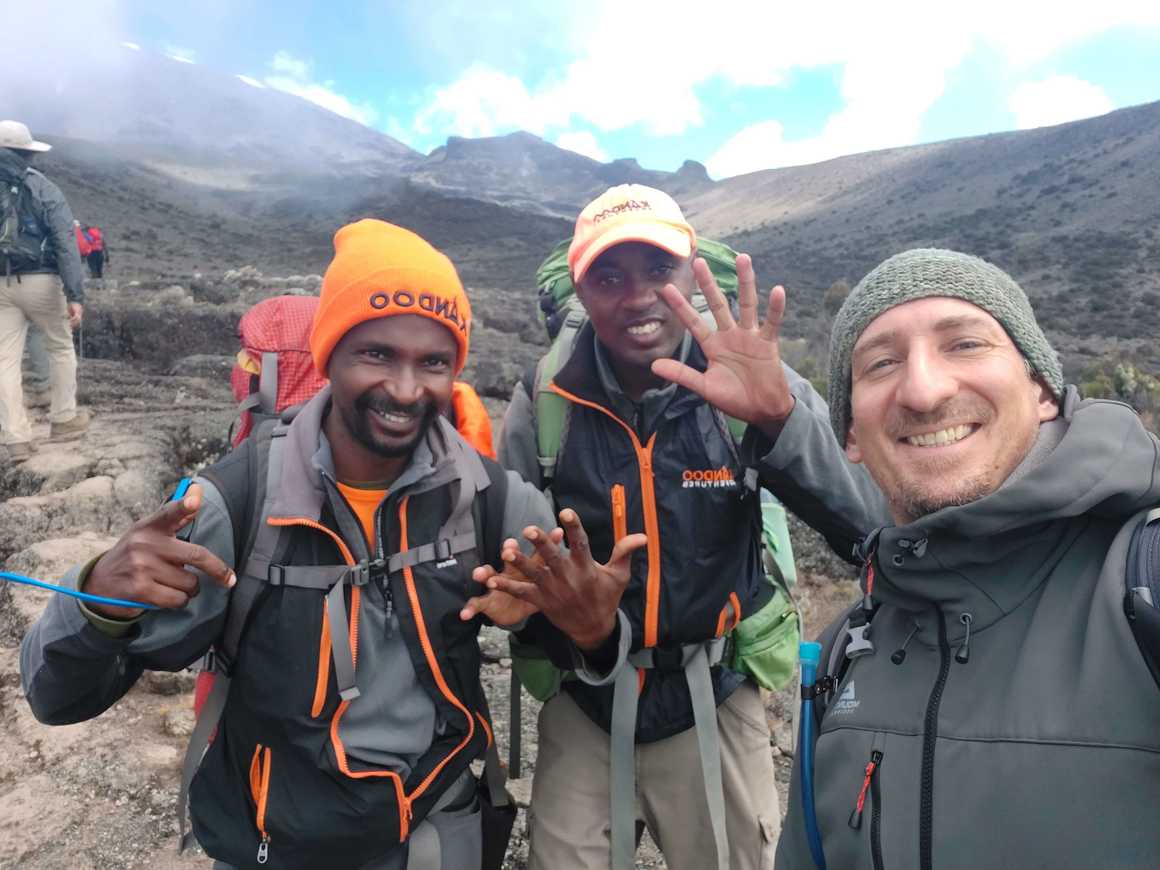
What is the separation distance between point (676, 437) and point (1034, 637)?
115 cm

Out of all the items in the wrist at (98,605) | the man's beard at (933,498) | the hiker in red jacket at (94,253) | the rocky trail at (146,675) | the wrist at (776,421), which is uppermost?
the hiker in red jacket at (94,253)

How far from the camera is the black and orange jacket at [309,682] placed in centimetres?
167

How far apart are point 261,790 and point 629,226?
1.77 metres

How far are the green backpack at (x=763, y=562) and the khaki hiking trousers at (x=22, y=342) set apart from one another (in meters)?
5.50

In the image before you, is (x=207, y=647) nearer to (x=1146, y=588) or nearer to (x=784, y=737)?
(x=1146, y=588)

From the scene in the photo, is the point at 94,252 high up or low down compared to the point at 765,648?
up

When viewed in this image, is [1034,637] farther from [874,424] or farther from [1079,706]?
[874,424]

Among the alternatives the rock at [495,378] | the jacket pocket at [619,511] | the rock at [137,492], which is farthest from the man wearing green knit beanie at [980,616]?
the rock at [495,378]

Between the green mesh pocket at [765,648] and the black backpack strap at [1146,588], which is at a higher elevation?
the black backpack strap at [1146,588]

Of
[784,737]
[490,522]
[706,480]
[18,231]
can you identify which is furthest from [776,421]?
[18,231]

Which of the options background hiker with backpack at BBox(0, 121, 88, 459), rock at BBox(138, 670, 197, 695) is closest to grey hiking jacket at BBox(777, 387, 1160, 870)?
rock at BBox(138, 670, 197, 695)

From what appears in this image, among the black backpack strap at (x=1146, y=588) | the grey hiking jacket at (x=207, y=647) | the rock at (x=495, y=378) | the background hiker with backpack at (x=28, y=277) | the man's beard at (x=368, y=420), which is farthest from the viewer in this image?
the rock at (x=495, y=378)

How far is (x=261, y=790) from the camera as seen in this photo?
5.67 feet

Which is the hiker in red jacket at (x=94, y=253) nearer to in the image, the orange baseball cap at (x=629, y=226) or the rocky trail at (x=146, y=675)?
the rocky trail at (x=146, y=675)
